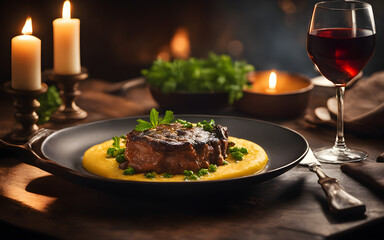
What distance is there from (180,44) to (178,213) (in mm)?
3993

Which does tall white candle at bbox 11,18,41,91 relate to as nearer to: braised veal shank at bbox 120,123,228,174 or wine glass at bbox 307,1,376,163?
braised veal shank at bbox 120,123,228,174

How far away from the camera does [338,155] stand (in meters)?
2.65

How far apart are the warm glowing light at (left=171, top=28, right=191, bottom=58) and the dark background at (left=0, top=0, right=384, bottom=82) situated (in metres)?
0.05

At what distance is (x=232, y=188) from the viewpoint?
188 centimetres

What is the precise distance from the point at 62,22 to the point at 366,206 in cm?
230

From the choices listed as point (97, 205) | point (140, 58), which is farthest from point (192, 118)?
point (140, 58)

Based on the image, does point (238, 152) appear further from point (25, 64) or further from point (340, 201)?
point (25, 64)

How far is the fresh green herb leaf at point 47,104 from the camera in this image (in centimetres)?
334

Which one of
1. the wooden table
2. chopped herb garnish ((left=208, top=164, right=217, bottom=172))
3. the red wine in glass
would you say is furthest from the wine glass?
chopped herb garnish ((left=208, top=164, right=217, bottom=172))

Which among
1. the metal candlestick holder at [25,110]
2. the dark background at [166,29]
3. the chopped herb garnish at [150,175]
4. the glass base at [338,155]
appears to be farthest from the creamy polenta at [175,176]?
the dark background at [166,29]

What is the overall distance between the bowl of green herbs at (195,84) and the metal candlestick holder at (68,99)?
1.55 ft

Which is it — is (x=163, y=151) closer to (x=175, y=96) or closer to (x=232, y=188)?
(x=232, y=188)

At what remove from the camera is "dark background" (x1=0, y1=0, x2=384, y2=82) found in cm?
456

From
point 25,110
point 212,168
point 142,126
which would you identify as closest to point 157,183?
point 212,168
